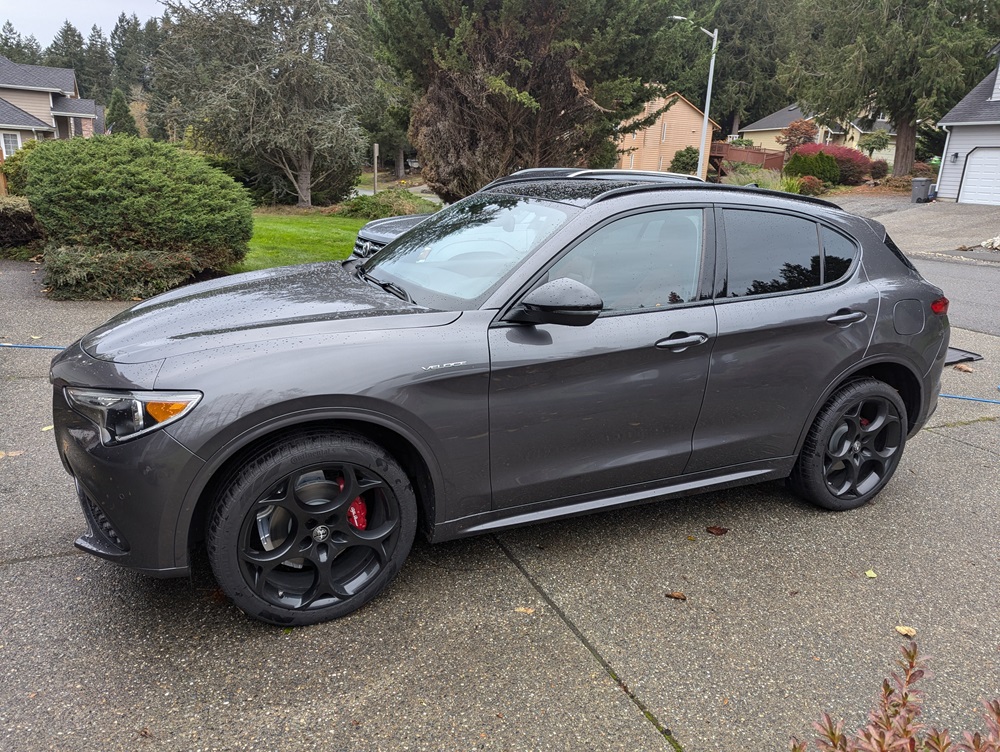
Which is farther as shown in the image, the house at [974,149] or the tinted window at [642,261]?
the house at [974,149]

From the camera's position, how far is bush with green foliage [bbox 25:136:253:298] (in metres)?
7.76

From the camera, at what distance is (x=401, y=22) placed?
13.6 m

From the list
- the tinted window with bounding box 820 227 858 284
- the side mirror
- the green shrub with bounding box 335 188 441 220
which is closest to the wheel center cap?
the side mirror

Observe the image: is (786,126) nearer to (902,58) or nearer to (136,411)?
(902,58)

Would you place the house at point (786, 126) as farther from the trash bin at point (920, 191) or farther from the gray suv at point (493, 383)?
the gray suv at point (493, 383)

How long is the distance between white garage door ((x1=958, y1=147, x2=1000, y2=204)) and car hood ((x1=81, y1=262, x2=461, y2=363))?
30914 mm

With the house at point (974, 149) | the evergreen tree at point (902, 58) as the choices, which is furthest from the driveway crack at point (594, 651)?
the evergreen tree at point (902, 58)

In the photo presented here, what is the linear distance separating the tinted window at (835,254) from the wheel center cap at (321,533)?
2680mm

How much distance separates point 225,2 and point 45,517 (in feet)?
79.2

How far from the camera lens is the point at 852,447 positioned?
3.90m

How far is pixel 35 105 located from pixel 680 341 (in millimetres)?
49734

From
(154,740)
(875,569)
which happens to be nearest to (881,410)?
(875,569)

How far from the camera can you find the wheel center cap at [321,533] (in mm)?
2736

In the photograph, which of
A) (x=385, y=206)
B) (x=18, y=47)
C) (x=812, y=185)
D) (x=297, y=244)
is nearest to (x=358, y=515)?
(x=297, y=244)
